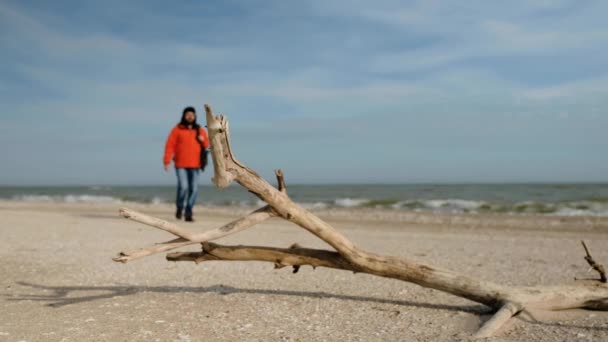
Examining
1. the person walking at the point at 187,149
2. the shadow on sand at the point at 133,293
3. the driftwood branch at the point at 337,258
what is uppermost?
the person walking at the point at 187,149

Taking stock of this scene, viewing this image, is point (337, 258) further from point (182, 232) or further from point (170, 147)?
point (170, 147)

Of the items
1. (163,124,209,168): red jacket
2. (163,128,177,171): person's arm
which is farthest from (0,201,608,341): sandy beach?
(163,124,209,168): red jacket

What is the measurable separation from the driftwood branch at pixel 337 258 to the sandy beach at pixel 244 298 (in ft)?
0.51

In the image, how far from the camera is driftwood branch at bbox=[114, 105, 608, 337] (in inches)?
160

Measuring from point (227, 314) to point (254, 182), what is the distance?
46.5 inches

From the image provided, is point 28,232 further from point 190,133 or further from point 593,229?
point 593,229

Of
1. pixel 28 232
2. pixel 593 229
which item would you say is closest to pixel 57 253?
pixel 28 232

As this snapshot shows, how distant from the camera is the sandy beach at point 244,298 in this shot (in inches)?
150

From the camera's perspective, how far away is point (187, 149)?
11414mm

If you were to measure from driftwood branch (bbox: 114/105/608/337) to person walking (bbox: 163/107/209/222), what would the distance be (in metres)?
7.13

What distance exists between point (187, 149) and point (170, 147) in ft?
1.27

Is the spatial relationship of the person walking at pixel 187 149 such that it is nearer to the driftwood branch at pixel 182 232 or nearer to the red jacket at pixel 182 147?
the red jacket at pixel 182 147

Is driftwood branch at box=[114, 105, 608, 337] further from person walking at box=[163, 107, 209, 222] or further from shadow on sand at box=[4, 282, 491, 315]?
person walking at box=[163, 107, 209, 222]

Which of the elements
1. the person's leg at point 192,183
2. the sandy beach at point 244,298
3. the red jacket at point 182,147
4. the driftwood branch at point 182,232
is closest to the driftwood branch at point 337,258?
the driftwood branch at point 182,232
